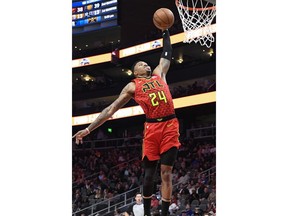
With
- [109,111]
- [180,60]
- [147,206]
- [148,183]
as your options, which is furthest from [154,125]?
[180,60]

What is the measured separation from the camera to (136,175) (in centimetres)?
1866

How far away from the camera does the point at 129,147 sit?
74.5ft

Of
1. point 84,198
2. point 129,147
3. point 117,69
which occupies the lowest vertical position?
point 84,198

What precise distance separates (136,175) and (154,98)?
43.5 ft

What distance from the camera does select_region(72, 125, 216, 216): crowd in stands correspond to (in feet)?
46.1

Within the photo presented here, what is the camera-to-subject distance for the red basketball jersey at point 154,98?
5625 mm

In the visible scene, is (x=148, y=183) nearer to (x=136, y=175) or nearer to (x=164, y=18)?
(x=164, y=18)

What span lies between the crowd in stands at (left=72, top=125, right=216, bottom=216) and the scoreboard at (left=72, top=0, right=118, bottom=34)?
507 centimetres

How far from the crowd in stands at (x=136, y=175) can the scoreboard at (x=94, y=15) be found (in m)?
5.07

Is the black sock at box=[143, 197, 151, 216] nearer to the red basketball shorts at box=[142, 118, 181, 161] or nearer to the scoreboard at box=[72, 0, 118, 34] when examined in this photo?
the red basketball shorts at box=[142, 118, 181, 161]

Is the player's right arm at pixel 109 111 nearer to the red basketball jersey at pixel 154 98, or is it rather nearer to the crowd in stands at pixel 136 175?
the red basketball jersey at pixel 154 98
